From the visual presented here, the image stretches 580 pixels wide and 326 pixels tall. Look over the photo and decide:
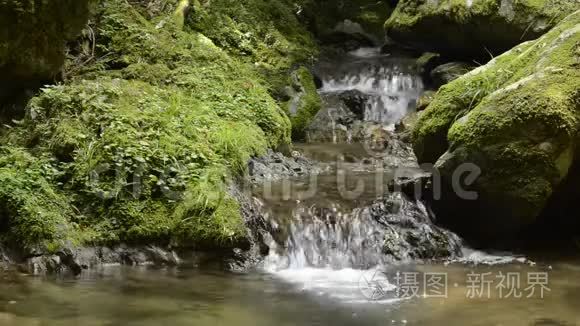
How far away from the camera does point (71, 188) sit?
5129mm

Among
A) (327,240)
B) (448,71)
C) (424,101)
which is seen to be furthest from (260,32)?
(327,240)

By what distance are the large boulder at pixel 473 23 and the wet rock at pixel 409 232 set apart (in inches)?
180

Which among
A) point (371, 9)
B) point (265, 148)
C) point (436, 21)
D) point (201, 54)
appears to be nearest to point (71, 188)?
point (265, 148)

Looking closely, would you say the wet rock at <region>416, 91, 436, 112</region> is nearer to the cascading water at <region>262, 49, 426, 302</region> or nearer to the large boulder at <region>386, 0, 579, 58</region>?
the large boulder at <region>386, 0, 579, 58</region>

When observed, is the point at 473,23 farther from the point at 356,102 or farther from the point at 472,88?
the point at 472,88

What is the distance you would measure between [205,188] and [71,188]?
121 cm

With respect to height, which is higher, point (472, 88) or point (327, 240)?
point (472, 88)

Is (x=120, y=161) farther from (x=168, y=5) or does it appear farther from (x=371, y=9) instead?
(x=371, y=9)

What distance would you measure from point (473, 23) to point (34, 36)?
7104mm

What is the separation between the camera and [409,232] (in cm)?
570

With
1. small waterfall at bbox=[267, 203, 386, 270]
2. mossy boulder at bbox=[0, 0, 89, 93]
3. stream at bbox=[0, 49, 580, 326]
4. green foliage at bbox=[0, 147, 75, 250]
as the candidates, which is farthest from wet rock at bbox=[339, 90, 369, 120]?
green foliage at bbox=[0, 147, 75, 250]

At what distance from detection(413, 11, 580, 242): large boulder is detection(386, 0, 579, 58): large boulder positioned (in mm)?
3018

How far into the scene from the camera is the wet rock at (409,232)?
5.48m

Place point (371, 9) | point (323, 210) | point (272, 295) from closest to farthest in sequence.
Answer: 1. point (272, 295)
2. point (323, 210)
3. point (371, 9)
